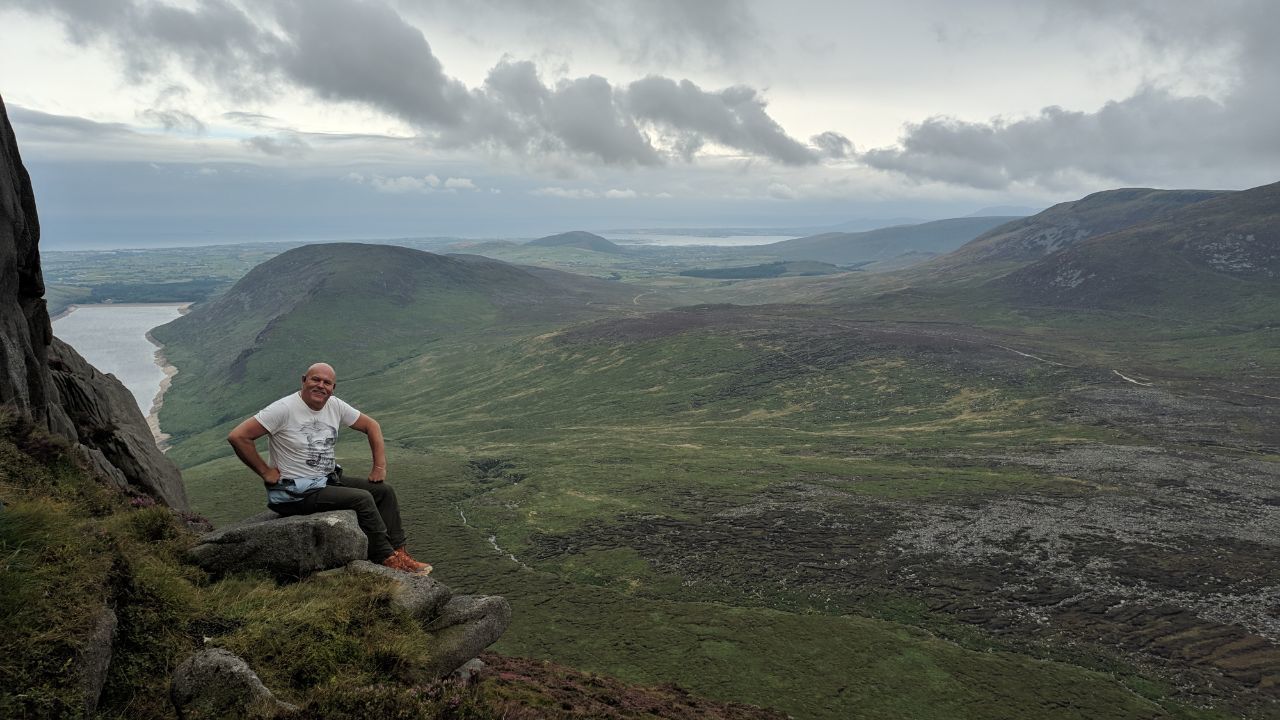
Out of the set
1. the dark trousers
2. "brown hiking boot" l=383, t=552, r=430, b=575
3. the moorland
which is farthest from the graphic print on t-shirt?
the moorland

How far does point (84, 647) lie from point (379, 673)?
Answer: 5.45m

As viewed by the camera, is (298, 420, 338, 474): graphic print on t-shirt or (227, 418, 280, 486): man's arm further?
(298, 420, 338, 474): graphic print on t-shirt

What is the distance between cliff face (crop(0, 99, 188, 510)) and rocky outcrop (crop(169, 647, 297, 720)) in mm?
15345

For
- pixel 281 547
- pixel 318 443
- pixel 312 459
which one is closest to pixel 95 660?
pixel 281 547

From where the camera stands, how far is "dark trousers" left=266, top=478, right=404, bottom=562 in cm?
1886

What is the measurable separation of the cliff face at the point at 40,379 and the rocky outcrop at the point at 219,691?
15345 millimetres

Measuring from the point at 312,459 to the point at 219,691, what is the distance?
701 cm

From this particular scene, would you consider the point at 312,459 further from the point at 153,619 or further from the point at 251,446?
the point at 153,619

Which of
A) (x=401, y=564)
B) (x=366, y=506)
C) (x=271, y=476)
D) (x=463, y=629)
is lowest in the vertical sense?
(x=463, y=629)

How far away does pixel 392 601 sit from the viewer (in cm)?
1725

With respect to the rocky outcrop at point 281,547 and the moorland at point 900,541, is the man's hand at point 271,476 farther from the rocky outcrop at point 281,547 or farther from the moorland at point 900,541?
the moorland at point 900,541

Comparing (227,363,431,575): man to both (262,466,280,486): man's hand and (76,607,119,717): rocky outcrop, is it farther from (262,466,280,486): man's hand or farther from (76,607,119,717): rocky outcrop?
(76,607,119,717): rocky outcrop

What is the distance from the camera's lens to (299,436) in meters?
18.4

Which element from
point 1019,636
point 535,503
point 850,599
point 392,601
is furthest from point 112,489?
point 535,503
